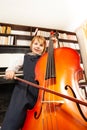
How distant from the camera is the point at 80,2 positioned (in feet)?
8.50

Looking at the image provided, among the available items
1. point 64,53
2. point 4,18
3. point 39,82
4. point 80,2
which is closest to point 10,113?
point 39,82

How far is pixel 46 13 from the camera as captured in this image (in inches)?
101

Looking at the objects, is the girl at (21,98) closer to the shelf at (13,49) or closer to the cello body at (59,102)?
the cello body at (59,102)

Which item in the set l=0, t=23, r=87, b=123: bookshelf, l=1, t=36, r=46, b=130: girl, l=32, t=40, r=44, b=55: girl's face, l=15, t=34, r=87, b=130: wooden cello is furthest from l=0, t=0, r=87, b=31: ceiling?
l=15, t=34, r=87, b=130: wooden cello

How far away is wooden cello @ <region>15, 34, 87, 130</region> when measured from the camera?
29.7 inches

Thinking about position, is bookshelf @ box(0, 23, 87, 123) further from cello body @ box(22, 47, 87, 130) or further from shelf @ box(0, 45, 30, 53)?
cello body @ box(22, 47, 87, 130)

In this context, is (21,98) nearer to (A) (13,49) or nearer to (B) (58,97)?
(B) (58,97)

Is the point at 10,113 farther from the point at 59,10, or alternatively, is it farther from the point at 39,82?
the point at 59,10

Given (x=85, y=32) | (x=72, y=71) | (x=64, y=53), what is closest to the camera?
(x=72, y=71)

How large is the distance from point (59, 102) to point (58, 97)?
40mm

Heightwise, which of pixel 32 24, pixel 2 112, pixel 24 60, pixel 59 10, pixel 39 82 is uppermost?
pixel 59 10

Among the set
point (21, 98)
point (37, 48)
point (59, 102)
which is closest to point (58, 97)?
point (59, 102)

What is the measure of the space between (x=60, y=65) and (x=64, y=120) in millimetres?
427

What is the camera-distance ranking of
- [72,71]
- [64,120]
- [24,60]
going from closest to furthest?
1. [64,120]
2. [72,71]
3. [24,60]
